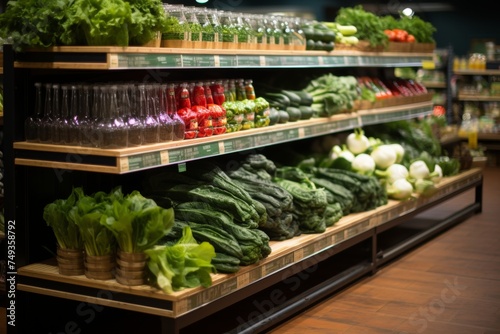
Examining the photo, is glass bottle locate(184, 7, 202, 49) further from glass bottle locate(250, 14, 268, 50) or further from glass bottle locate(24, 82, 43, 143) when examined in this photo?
glass bottle locate(24, 82, 43, 143)

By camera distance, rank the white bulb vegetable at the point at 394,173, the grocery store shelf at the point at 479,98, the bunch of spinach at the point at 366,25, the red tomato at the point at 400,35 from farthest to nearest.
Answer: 1. the grocery store shelf at the point at 479,98
2. the red tomato at the point at 400,35
3. the bunch of spinach at the point at 366,25
4. the white bulb vegetable at the point at 394,173

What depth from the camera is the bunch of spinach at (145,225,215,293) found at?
3.74m

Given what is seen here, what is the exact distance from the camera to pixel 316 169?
5879 mm

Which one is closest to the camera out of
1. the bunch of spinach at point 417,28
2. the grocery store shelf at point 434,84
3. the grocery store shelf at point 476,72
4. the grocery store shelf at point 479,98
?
the bunch of spinach at point 417,28

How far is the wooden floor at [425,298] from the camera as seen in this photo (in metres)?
4.77

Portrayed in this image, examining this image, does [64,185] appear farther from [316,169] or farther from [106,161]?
[316,169]

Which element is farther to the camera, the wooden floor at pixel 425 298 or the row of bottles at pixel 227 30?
the wooden floor at pixel 425 298

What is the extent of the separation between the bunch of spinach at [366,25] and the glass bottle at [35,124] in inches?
144

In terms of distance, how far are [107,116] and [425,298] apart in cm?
260

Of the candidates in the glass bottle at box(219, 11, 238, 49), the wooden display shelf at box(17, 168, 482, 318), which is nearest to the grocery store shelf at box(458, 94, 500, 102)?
the wooden display shelf at box(17, 168, 482, 318)

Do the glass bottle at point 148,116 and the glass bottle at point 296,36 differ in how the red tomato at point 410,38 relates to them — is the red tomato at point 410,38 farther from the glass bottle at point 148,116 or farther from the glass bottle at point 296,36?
the glass bottle at point 148,116

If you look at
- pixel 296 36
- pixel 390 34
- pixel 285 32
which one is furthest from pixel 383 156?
pixel 390 34

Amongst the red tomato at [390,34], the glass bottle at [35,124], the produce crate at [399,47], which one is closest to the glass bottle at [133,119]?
the glass bottle at [35,124]

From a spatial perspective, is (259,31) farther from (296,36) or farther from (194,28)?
(194,28)
